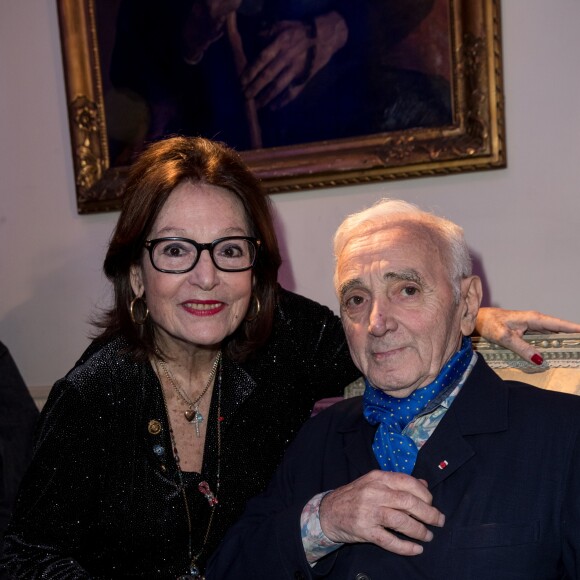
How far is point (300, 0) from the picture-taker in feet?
10.5

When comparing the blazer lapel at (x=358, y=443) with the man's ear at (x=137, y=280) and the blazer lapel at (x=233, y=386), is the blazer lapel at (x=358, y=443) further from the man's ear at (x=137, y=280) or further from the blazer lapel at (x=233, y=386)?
the man's ear at (x=137, y=280)

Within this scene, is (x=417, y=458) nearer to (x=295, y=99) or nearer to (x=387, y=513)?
(x=387, y=513)

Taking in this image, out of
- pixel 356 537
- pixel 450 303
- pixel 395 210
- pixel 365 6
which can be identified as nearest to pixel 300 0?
pixel 365 6

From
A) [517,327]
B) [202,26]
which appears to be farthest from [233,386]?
[202,26]

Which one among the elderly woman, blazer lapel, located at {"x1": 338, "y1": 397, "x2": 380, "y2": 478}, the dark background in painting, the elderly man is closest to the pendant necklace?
the elderly woman

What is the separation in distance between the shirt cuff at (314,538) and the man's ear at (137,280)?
0.78m

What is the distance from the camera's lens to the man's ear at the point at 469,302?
202 cm

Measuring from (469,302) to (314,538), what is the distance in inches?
27.4

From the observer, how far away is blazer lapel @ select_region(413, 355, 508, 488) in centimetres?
181

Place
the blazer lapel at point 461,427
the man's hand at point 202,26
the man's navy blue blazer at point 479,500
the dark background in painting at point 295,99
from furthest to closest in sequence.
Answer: the man's hand at point 202,26 < the dark background in painting at point 295,99 < the blazer lapel at point 461,427 < the man's navy blue blazer at point 479,500

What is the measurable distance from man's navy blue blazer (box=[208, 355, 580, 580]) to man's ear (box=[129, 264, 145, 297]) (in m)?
0.70

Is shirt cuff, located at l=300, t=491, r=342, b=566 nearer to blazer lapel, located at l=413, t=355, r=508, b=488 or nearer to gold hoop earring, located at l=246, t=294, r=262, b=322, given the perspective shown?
blazer lapel, located at l=413, t=355, r=508, b=488

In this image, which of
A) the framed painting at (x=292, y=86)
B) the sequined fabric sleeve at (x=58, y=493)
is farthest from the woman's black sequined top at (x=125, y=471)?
the framed painting at (x=292, y=86)

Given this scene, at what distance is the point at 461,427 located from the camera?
185 cm
